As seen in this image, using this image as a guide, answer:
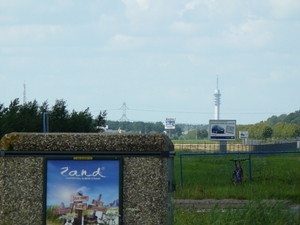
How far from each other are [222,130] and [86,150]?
45699mm

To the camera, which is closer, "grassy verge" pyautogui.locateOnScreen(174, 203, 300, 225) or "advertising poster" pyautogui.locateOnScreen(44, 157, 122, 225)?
"advertising poster" pyautogui.locateOnScreen(44, 157, 122, 225)

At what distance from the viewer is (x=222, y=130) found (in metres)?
52.6

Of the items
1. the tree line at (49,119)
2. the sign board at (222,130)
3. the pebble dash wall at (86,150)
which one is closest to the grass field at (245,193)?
A: the pebble dash wall at (86,150)

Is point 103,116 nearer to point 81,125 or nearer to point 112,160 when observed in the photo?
point 81,125

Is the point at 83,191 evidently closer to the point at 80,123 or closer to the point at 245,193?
the point at 245,193

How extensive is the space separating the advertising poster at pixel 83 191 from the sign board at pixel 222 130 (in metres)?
44.9

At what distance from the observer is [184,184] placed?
23328 mm

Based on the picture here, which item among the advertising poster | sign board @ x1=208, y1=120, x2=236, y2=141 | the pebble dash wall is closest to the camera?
the advertising poster

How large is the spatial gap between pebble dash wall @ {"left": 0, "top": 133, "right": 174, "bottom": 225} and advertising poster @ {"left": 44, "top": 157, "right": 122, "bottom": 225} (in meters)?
0.11

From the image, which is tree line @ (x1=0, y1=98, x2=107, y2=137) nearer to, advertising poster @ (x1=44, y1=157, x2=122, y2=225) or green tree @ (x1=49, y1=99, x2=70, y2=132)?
green tree @ (x1=49, y1=99, x2=70, y2=132)

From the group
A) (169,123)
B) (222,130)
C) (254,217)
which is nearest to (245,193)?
(254,217)

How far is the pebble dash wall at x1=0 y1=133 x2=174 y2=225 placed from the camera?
23.9 ft

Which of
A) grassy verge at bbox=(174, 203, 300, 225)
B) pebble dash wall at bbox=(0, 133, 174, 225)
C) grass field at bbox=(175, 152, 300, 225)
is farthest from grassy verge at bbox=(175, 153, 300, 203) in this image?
pebble dash wall at bbox=(0, 133, 174, 225)

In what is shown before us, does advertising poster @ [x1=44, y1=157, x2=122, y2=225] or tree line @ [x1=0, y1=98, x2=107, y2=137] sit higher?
tree line @ [x1=0, y1=98, x2=107, y2=137]
